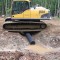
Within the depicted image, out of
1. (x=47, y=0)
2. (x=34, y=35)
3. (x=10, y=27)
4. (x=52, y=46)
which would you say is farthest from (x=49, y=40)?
(x=47, y=0)

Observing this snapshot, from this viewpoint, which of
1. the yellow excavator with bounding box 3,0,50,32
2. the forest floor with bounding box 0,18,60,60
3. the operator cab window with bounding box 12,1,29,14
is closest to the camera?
the forest floor with bounding box 0,18,60,60

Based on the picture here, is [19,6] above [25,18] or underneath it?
above

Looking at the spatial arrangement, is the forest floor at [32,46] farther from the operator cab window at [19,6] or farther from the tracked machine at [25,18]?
the operator cab window at [19,6]

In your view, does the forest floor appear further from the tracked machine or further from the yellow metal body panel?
the yellow metal body panel

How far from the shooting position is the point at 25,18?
19.2m

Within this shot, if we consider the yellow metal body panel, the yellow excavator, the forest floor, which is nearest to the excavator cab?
the yellow excavator

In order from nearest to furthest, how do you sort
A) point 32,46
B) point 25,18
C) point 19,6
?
point 32,46 → point 25,18 → point 19,6

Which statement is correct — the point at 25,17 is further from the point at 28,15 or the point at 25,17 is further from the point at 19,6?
the point at 19,6

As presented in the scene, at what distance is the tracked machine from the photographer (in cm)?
1919

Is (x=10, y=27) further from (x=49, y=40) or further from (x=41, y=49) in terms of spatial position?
(x=41, y=49)

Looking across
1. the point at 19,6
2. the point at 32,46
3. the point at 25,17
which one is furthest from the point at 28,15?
the point at 32,46

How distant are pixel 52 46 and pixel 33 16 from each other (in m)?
4.15

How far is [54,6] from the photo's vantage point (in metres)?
57.2

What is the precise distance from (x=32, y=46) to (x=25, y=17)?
14.1ft
